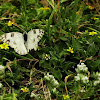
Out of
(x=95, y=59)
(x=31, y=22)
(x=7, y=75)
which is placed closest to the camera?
(x=7, y=75)

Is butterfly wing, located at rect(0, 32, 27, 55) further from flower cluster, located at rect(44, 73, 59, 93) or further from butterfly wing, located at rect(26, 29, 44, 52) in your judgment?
flower cluster, located at rect(44, 73, 59, 93)

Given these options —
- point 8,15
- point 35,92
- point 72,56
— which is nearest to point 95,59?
point 72,56

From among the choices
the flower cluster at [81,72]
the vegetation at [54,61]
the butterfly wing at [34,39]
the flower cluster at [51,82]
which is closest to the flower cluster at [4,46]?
the vegetation at [54,61]

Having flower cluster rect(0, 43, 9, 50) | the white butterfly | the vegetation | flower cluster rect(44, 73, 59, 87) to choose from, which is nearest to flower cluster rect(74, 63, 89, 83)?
the vegetation

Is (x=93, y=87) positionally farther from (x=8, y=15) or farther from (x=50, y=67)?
(x=8, y=15)

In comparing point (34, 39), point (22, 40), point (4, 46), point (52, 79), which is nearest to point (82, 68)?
point (52, 79)

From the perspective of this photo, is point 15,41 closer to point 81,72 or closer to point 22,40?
point 22,40

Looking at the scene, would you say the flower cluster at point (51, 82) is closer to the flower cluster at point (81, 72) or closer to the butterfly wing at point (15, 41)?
the flower cluster at point (81, 72)
